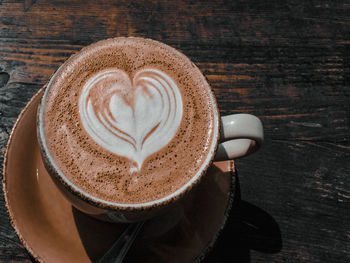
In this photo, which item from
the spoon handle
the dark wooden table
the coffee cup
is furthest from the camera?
the dark wooden table

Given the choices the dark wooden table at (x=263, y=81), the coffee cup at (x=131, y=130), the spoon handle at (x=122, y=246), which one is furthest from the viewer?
the dark wooden table at (x=263, y=81)

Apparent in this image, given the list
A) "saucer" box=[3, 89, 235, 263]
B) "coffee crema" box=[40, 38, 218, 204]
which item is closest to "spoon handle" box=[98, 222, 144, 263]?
"saucer" box=[3, 89, 235, 263]

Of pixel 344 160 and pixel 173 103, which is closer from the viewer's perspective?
pixel 173 103

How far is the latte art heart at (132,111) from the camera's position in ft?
2.43

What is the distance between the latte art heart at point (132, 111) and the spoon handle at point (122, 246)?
0.71ft

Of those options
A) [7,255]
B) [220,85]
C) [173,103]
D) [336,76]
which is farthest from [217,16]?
[7,255]

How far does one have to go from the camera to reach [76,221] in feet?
2.86

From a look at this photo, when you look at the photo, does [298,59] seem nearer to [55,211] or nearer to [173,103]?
[173,103]

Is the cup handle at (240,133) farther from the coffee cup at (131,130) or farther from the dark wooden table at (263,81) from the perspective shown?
the dark wooden table at (263,81)

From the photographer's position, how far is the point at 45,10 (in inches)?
45.9

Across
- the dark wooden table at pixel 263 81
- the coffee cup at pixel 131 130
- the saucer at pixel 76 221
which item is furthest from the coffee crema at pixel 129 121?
the dark wooden table at pixel 263 81

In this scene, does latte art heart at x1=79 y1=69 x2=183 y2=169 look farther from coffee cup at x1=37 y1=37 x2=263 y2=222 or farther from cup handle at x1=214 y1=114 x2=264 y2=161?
cup handle at x1=214 y1=114 x2=264 y2=161

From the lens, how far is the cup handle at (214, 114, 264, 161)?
0.76 metres

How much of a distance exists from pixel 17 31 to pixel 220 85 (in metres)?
0.70
